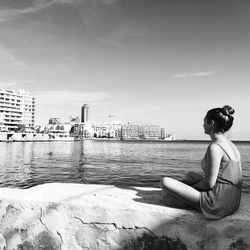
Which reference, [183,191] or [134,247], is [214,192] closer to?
[183,191]

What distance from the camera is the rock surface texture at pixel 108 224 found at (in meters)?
3.39

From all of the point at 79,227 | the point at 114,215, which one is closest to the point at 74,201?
the point at 79,227

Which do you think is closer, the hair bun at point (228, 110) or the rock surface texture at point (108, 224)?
the rock surface texture at point (108, 224)

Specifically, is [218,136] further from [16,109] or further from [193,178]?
[16,109]

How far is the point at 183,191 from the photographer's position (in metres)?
3.54

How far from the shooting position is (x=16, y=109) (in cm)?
15850

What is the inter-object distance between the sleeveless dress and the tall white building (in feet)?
505

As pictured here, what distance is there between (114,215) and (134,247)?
0.51m

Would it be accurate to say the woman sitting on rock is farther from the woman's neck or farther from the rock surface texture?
the rock surface texture

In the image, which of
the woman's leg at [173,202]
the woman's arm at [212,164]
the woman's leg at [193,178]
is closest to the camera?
the woman's arm at [212,164]

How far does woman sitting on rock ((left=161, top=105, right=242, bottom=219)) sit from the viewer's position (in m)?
3.36

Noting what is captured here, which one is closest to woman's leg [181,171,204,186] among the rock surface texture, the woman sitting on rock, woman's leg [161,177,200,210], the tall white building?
the woman sitting on rock

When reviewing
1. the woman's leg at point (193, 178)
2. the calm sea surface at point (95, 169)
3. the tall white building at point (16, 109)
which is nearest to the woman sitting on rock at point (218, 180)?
the woman's leg at point (193, 178)

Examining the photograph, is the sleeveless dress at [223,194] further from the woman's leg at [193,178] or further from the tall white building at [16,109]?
the tall white building at [16,109]
